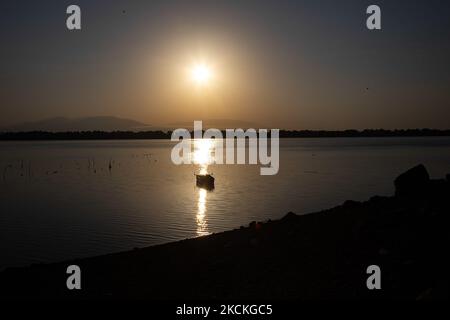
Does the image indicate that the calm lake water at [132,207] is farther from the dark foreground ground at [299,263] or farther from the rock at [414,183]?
the rock at [414,183]

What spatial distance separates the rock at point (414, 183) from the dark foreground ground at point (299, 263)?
3 cm

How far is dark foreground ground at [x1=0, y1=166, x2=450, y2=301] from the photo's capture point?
941cm

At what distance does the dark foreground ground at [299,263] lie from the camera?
371 inches

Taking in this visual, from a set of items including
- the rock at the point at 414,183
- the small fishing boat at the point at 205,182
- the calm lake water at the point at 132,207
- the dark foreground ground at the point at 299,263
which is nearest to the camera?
the dark foreground ground at the point at 299,263

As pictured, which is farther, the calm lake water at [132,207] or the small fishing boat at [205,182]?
the small fishing boat at [205,182]

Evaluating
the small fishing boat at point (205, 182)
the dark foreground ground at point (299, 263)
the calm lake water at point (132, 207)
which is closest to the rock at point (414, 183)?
the dark foreground ground at point (299, 263)

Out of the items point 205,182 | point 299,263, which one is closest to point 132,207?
point 205,182

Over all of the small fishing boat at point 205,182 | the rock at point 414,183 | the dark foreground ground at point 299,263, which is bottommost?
the dark foreground ground at point 299,263

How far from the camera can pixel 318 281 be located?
9.79 meters

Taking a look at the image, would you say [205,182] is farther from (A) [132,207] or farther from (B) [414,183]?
(B) [414,183]

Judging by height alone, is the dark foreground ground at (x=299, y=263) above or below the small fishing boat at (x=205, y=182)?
below

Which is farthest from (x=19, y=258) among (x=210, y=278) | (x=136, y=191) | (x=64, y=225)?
(x=136, y=191)

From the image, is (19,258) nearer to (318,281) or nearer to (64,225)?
(64,225)

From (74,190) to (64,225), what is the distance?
20053 mm
